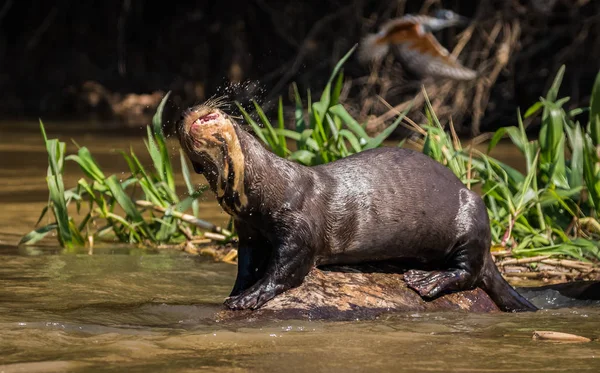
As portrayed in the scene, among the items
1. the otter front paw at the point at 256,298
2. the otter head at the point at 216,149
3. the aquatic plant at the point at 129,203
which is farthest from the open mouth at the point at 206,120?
the aquatic plant at the point at 129,203

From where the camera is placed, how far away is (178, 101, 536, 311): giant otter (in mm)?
3613

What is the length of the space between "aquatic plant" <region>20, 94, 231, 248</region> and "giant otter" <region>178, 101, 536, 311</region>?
1.41 meters

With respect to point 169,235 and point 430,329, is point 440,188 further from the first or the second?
point 169,235

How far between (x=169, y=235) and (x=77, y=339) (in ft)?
7.75

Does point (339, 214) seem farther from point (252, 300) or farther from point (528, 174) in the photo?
point (528, 174)

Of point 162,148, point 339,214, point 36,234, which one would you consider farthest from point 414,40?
point 339,214

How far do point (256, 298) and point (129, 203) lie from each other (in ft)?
6.12

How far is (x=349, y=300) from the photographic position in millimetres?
3775

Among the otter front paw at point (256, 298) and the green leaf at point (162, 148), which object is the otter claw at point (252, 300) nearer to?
the otter front paw at point (256, 298)

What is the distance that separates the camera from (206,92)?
39.9ft

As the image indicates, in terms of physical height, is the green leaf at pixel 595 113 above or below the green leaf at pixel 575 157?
above

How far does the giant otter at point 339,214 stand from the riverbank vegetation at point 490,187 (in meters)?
0.86

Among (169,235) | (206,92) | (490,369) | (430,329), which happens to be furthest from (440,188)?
(206,92)

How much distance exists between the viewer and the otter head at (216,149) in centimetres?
344
